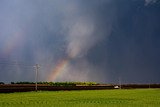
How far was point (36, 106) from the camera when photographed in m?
25.1

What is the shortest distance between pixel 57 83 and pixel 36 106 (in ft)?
359

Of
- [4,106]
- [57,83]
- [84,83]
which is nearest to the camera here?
[4,106]

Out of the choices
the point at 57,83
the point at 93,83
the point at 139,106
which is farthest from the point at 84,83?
the point at 139,106

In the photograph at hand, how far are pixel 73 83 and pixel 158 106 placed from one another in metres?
116

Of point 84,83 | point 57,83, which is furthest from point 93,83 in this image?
point 57,83

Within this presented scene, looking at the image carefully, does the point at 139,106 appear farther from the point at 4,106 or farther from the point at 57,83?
the point at 57,83

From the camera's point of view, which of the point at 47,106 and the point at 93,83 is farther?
the point at 93,83

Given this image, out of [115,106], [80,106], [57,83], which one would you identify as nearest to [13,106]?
[80,106]

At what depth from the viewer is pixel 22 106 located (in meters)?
25.3

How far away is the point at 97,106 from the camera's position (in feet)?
83.8

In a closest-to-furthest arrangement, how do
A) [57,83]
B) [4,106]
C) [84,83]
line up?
[4,106] → [57,83] → [84,83]

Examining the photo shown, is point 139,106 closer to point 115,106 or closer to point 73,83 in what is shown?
point 115,106

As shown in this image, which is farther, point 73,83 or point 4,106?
point 73,83

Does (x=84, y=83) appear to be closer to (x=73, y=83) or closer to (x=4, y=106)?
(x=73, y=83)
